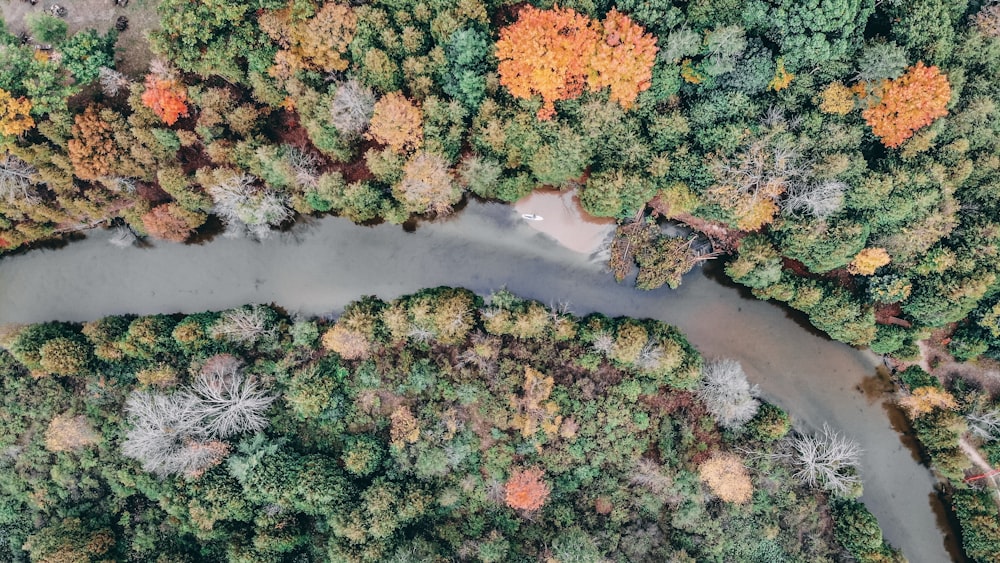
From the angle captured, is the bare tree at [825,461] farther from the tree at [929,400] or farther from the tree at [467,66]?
the tree at [467,66]

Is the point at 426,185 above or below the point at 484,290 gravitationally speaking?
above

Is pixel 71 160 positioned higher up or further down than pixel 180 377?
higher up

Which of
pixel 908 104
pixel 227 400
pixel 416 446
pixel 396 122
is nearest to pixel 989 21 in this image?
pixel 908 104

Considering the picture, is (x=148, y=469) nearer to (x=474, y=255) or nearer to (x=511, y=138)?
(x=474, y=255)

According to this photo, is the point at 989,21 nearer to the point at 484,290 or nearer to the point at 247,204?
the point at 484,290

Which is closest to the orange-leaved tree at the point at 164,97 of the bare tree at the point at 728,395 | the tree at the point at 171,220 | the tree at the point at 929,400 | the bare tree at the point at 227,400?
the tree at the point at 171,220

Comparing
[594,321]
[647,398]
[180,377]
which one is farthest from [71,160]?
[647,398]

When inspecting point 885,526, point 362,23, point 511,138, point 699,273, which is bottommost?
point 885,526

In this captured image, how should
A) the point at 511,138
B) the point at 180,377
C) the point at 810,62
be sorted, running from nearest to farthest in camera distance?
the point at 810,62, the point at 511,138, the point at 180,377
